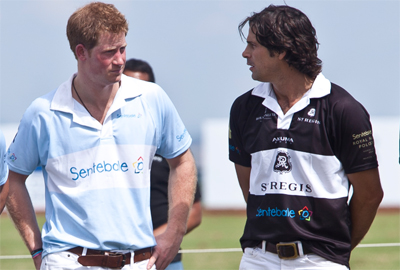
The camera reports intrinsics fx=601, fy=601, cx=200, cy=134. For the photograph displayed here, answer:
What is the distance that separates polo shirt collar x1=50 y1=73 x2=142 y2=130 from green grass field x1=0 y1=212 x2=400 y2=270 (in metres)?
6.49

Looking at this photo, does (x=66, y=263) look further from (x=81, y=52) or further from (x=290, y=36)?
(x=290, y=36)

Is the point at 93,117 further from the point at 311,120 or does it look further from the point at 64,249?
the point at 311,120

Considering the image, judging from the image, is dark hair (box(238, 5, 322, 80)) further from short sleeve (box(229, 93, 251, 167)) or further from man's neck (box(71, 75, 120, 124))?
man's neck (box(71, 75, 120, 124))

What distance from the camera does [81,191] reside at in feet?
9.65

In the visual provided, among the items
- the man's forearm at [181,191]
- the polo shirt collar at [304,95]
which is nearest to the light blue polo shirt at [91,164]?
the man's forearm at [181,191]

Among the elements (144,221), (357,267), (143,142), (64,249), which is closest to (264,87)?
(143,142)

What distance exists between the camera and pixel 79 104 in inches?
121

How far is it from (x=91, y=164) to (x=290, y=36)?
1.23m

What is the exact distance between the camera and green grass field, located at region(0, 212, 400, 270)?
9608 millimetres

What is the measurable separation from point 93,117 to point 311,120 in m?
1.11

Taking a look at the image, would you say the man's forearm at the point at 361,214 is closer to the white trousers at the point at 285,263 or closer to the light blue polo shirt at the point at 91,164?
the white trousers at the point at 285,263

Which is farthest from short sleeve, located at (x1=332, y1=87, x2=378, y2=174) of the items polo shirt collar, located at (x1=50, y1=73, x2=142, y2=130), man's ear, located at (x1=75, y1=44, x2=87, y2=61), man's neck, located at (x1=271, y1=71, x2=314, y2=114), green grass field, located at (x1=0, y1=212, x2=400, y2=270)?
green grass field, located at (x1=0, y1=212, x2=400, y2=270)

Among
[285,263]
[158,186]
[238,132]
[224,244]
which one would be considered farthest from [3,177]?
[224,244]

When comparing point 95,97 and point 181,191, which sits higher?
point 95,97
